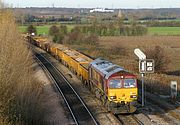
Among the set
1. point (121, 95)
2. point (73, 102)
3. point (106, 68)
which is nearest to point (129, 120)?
point (121, 95)

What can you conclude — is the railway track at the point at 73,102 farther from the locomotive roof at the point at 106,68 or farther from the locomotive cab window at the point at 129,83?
the locomotive cab window at the point at 129,83

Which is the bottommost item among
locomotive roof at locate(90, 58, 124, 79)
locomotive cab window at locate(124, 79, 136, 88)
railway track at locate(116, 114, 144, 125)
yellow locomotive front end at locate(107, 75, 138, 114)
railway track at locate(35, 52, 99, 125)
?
railway track at locate(35, 52, 99, 125)

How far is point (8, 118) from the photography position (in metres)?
14.6

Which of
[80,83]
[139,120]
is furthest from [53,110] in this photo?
[80,83]

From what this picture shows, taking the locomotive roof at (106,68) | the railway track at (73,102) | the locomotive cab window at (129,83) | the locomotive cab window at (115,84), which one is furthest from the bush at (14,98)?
the locomotive cab window at (129,83)

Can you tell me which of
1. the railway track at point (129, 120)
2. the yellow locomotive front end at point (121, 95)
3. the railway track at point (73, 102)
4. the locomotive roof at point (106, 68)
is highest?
the locomotive roof at point (106, 68)

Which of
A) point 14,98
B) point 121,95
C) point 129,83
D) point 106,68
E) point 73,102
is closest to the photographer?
point 14,98

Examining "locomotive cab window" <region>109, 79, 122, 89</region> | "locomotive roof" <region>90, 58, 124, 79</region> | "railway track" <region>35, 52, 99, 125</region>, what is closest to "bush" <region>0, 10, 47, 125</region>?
"railway track" <region>35, 52, 99, 125</region>

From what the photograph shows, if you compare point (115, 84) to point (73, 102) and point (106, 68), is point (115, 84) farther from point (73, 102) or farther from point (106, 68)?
point (73, 102)

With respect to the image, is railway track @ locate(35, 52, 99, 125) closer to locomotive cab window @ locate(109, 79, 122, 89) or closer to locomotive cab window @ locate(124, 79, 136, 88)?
locomotive cab window @ locate(109, 79, 122, 89)

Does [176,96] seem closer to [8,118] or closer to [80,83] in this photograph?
[80,83]

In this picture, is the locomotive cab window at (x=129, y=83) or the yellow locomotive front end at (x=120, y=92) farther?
the locomotive cab window at (x=129, y=83)

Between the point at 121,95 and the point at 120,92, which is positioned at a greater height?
the point at 120,92

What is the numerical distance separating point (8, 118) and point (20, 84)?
2877mm
